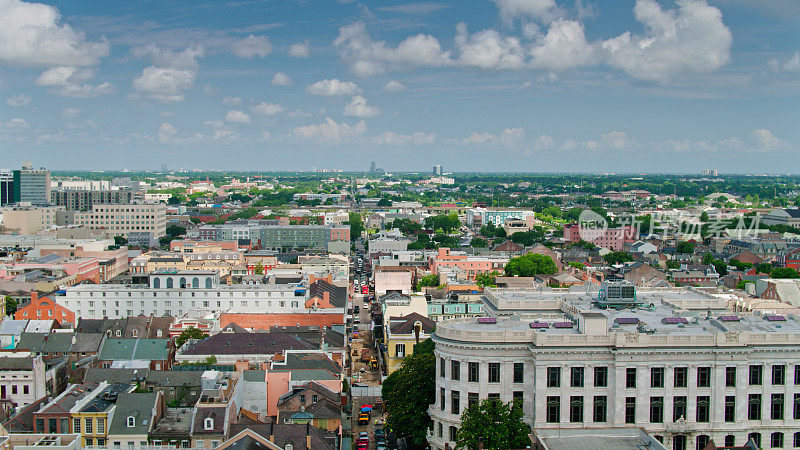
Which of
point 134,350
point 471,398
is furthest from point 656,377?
point 134,350

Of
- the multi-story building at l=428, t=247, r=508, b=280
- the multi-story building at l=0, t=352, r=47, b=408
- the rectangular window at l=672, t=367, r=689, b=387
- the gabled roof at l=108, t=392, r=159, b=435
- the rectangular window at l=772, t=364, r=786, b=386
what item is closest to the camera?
the rectangular window at l=672, t=367, r=689, b=387

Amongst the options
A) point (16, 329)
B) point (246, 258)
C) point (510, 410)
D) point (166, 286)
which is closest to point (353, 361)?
point (166, 286)

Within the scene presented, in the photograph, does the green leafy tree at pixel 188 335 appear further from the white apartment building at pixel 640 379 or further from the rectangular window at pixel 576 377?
the rectangular window at pixel 576 377

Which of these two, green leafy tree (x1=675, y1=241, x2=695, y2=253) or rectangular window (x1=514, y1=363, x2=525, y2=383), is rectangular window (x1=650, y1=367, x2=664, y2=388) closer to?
rectangular window (x1=514, y1=363, x2=525, y2=383)

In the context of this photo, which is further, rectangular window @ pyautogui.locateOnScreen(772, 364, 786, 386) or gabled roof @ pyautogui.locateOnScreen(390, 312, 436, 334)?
gabled roof @ pyautogui.locateOnScreen(390, 312, 436, 334)

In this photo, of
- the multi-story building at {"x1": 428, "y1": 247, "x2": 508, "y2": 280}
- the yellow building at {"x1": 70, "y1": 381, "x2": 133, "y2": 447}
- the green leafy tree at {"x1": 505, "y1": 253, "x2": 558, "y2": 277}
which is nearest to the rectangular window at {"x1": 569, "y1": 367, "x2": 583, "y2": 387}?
the yellow building at {"x1": 70, "y1": 381, "x2": 133, "y2": 447}

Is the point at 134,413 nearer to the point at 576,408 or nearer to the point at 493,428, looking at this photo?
the point at 493,428
